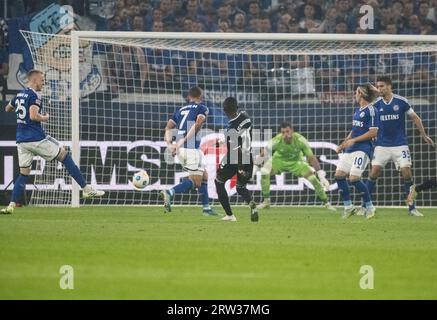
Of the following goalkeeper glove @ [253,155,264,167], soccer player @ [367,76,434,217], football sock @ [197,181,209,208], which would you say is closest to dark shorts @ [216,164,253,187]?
football sock @ [197,181,209,208]

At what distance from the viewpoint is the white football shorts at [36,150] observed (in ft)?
53.8

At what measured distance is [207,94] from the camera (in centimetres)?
2089

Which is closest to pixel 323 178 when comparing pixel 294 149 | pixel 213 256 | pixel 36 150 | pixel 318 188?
pixel 318 188

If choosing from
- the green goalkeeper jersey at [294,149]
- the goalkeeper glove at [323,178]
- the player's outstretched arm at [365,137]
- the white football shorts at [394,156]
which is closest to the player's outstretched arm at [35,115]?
the player's outstretched arm at [365,137]

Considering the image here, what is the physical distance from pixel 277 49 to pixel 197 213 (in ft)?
16.2

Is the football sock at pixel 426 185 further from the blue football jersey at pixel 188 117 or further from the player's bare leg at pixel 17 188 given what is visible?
the player's bare leg at pixel 17 188

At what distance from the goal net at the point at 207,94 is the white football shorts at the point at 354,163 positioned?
2.95 m

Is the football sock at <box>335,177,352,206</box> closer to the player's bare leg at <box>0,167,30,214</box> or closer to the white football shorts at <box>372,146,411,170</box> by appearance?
the white football shorts at <box>372,146,411,170</box>

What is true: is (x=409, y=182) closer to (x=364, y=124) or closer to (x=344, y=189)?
(x=344, y=189)

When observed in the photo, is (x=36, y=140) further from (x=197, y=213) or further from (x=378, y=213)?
(x=378, y=213)

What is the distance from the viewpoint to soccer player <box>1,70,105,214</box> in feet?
52.6

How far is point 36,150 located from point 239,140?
3.51 m

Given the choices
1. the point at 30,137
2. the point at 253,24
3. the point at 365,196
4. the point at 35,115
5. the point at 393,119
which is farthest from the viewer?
the point at 253,24
